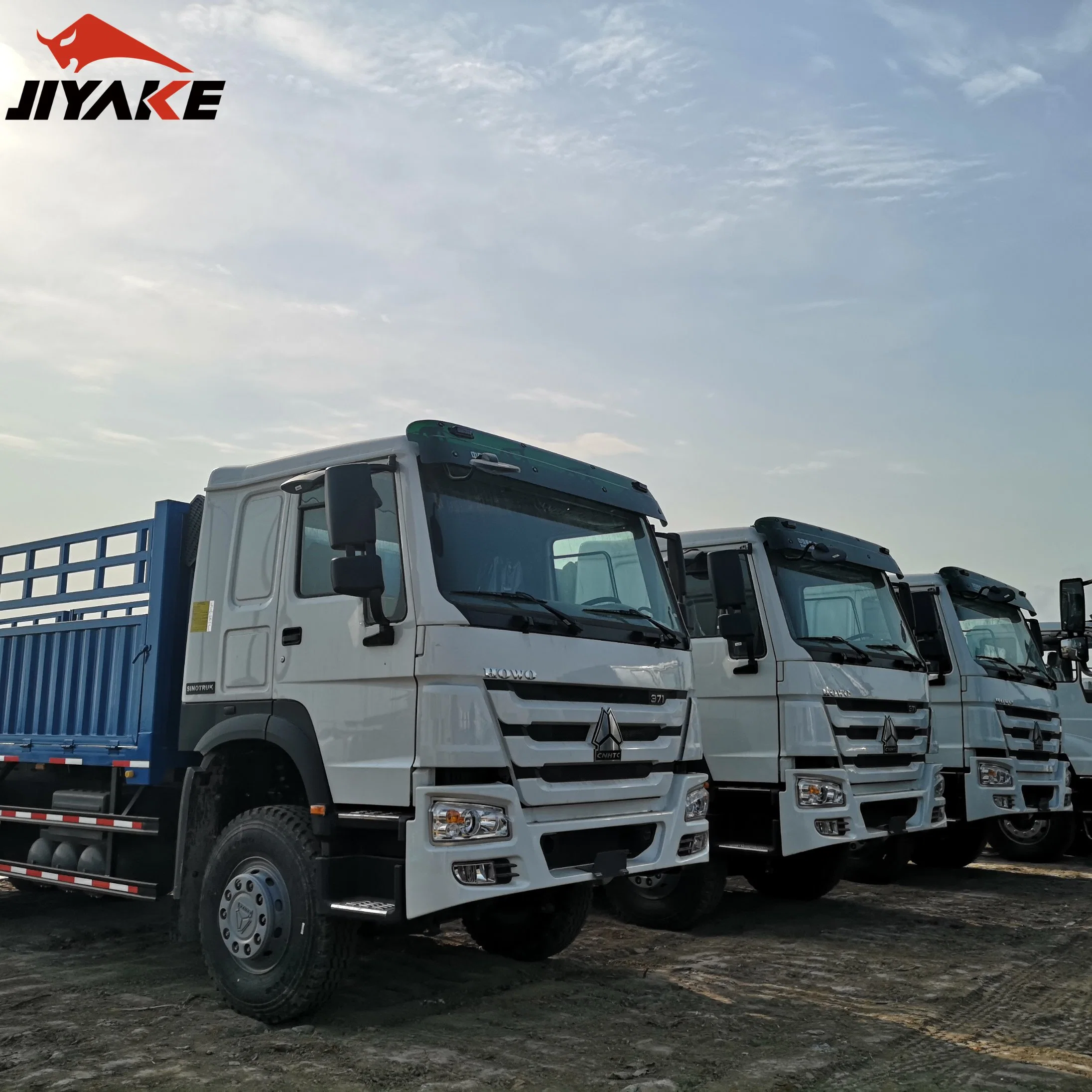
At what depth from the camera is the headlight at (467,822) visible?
196 inches

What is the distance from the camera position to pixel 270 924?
5.36m

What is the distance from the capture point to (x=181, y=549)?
266 inches

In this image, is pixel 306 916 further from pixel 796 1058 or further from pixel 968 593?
pixel 968 593

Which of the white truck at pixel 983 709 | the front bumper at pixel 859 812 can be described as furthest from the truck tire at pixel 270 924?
the white truck at pixel 983 709

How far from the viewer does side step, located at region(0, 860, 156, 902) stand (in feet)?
21.1

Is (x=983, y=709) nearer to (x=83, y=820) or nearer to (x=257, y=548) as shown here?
(x=257, y=548)

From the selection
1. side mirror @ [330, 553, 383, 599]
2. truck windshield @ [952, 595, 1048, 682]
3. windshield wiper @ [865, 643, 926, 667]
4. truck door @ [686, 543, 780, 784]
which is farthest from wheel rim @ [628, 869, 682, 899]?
truck windshield @ [952, 595, 1048, 682]

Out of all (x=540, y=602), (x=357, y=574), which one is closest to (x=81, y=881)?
(x=357, y=574)

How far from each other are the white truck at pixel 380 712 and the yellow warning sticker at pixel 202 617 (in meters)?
0.02

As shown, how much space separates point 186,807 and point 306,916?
3.97 ft

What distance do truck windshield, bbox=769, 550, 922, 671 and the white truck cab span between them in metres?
1.84

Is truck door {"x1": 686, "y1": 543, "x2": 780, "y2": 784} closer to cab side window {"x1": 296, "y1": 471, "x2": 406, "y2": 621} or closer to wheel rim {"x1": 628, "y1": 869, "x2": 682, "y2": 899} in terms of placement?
wheel rim {"x1": 628, "y1": 869, "x2": 682, "y2": 899}

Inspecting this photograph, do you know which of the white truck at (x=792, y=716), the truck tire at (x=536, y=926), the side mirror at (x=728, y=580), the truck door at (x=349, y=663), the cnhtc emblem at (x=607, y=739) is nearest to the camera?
the truck door at (x=349, y=663)

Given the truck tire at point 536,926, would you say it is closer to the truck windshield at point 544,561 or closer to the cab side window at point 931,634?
the truck windshield at point 544,561
